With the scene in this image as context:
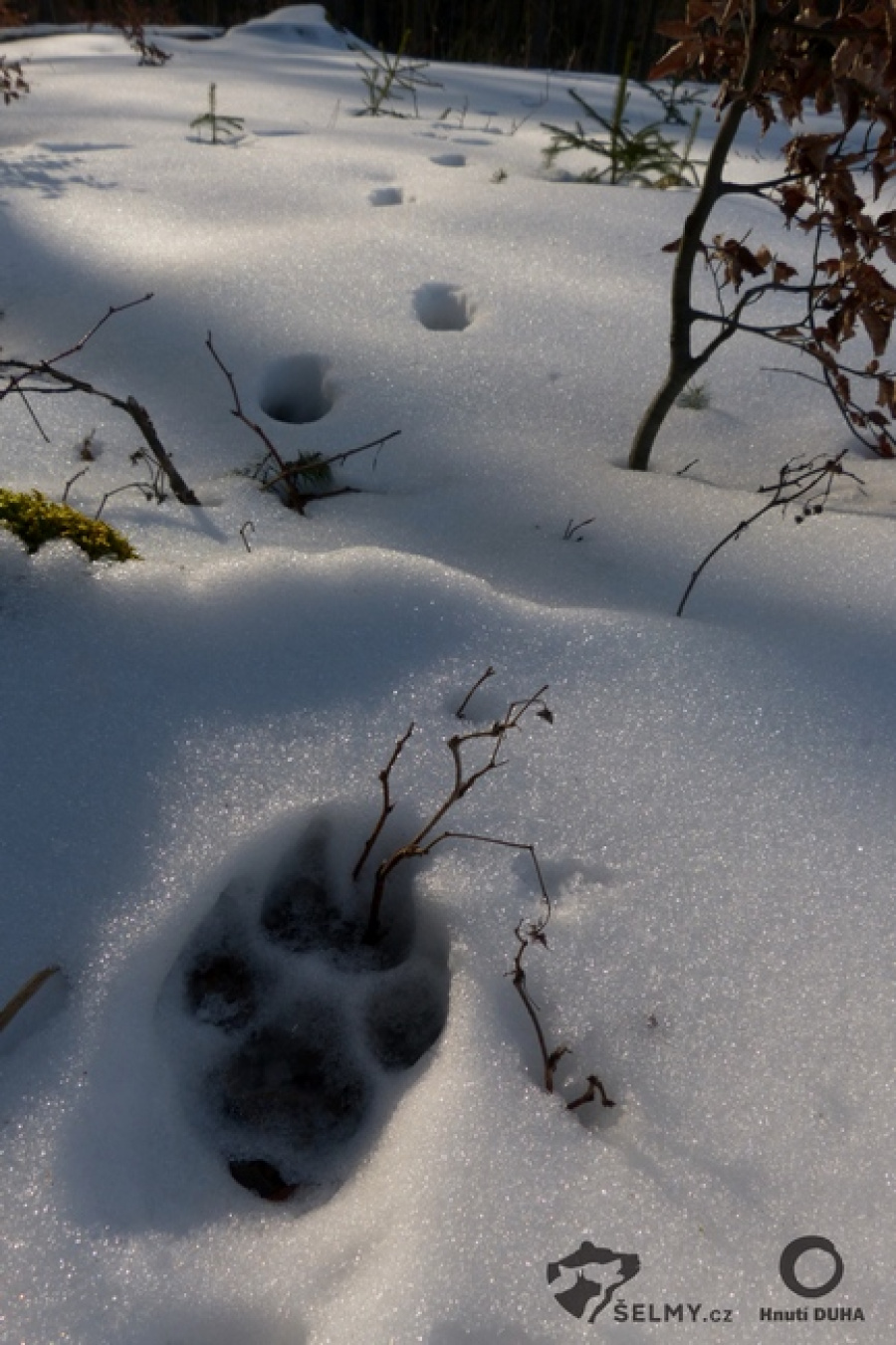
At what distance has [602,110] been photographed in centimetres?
494

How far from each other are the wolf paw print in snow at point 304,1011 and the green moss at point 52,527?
591 mm

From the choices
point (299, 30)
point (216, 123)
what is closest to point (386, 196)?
point (216, 123)

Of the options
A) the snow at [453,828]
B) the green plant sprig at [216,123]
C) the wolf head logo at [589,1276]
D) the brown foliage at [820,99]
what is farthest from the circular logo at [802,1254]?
the green plant sprig at [216,123]

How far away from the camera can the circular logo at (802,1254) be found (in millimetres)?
830

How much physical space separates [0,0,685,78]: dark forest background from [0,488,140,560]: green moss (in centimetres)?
927

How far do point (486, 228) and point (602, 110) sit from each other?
2.79 meters

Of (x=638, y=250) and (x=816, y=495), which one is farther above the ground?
(x=638, y=250)

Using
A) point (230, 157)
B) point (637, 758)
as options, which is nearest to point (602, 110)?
point (230, 157)

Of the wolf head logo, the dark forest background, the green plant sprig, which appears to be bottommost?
the wolf head logo

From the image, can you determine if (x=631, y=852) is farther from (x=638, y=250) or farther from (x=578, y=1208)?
(x=638, y=250)

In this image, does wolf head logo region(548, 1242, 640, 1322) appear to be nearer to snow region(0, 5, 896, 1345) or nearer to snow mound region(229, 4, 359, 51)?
snow region(0, 5, 896, 1345)

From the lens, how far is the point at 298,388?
7.40ft

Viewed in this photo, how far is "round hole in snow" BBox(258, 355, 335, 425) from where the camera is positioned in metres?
2.22

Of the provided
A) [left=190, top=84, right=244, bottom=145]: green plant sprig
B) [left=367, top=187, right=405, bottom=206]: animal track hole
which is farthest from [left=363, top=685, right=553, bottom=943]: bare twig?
[left=190, top=84, right=244, bottom=145]: green plant sprig
